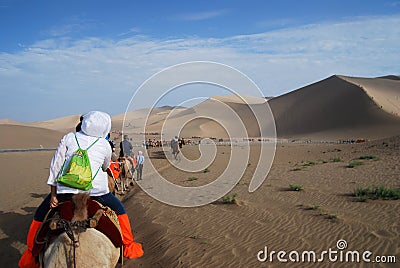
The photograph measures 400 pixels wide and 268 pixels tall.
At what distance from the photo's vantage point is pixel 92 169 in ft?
15.0

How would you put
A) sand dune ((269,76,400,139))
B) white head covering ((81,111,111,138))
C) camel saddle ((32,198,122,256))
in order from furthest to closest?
sand dune ((269,76,400,139))
white head covering ((81,111,111,138))
camel saddle ((32,198,122,256))

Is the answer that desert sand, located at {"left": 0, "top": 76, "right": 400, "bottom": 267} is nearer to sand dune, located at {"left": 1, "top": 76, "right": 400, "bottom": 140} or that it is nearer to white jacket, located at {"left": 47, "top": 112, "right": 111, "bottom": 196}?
white jacket, located at {"left": 47, "top": 112, "right": 111, "bottom": 196}

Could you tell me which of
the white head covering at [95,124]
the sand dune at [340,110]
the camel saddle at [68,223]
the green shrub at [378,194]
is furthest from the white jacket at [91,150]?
the sand dune at [340,110]

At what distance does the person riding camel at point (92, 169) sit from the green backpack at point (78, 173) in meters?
0.15

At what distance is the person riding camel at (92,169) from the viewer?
4.42 meters

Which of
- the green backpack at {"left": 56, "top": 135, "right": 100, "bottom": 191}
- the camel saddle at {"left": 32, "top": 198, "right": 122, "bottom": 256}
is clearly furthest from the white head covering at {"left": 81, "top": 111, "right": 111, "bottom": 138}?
the camel saddle at {"left": 32, "top": 198, "right": 122, "bottom": 256}

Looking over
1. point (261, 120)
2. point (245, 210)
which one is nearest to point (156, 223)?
point (245, 210)

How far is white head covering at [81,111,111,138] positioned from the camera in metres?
4.59

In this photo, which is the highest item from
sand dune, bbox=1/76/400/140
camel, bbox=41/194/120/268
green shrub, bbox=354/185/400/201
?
sand dune, bbox=1/76/400/140

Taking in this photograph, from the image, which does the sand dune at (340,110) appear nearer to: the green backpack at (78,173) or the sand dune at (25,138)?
the sand dune at (25,138)

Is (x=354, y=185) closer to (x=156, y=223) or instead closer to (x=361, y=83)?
(x=156, y=223)

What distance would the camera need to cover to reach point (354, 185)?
45.1 feet

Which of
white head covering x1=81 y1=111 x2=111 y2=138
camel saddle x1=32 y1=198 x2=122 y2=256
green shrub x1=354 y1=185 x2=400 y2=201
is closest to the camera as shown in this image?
camel saddle x1=32 y1=198 x2=122 y2=256

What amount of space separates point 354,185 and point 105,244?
11.8 metres
